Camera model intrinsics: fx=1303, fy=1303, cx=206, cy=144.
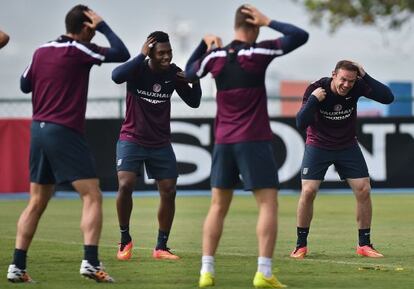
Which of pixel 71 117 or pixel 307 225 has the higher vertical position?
pixel 71 117

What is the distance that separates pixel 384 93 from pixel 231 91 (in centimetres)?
339

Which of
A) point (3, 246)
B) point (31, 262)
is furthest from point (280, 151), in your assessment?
point (31, 262)

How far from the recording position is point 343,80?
43.6ft

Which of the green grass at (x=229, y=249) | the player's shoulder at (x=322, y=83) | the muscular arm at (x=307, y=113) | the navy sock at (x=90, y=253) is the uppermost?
the player's shoulder at (x=322, y=83)

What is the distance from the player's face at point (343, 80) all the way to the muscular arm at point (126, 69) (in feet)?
6.68

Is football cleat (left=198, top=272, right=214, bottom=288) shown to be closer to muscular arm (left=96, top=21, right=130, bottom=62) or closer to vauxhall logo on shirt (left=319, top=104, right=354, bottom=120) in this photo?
muscular arm (left=96, top=21, right=130, bottom=62)

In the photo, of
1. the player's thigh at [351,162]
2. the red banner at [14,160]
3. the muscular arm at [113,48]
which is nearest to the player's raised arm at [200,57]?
the muscular arm at [113,48]

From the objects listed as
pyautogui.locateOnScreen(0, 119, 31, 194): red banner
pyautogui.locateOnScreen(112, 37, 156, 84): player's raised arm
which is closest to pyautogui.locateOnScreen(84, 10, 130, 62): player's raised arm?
pyautogui.locateOnScreen(112, 37, 156, 84): player's raised arm

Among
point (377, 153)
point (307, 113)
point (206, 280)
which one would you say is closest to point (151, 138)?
point (307, 113)

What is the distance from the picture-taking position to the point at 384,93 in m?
13.6

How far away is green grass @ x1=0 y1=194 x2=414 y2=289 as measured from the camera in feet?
37.0

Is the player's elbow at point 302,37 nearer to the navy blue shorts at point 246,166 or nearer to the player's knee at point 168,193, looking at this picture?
the navy blue shorts at point 246,166

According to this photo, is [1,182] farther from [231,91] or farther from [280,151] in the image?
[231,91]

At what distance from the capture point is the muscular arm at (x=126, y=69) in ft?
40.5
